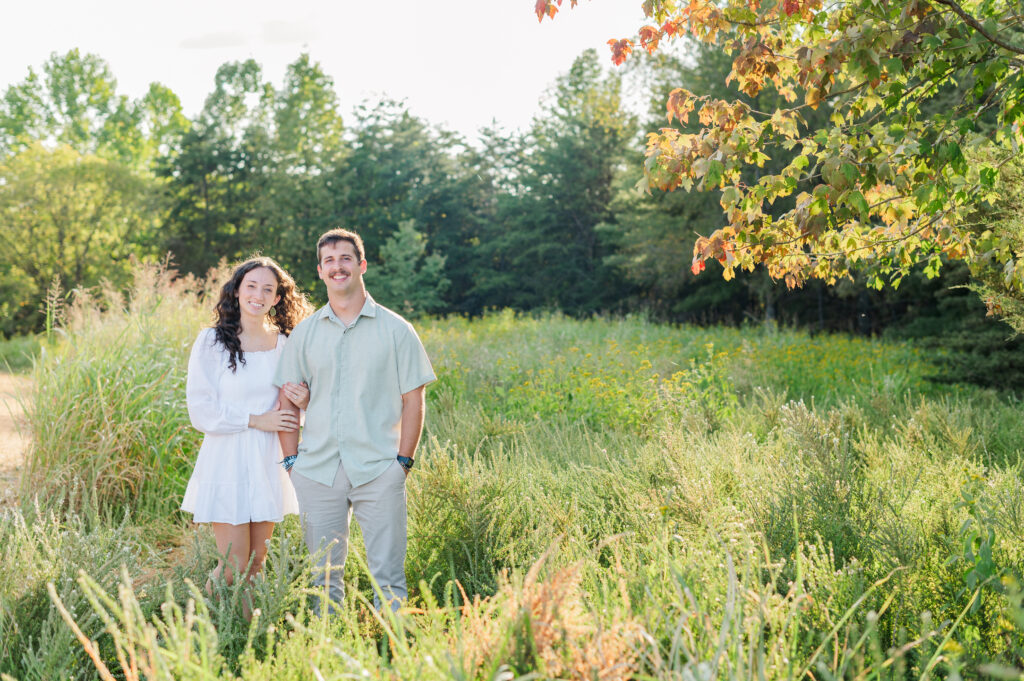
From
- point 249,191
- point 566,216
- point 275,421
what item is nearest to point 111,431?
point 275,421

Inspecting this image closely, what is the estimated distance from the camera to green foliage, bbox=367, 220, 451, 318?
90.7 feet

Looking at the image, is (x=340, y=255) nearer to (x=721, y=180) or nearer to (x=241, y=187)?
(x=721, y=180)

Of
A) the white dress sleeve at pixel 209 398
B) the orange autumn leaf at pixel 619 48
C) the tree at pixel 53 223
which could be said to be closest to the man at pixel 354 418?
the white dress sleeve at pixel 209 398

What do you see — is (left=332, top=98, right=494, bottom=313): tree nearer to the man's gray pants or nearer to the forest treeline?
the forest treeline

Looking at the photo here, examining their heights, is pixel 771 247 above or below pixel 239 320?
above

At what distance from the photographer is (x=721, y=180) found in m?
3.35

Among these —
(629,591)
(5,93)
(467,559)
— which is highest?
(5,93)

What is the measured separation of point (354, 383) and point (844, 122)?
2832 millimetres

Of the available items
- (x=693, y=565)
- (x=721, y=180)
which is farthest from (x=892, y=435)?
(x=693, y=565)

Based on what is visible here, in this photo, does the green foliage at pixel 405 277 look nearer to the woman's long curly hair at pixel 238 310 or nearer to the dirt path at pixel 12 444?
the dirt path at pixel 12 444

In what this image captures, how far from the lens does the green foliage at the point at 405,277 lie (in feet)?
90.7

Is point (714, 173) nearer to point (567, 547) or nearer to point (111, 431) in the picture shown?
Answer: point (567, 547)

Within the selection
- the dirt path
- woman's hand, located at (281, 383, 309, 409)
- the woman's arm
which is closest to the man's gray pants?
the woman's arm

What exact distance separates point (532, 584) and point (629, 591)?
779 millimetres
